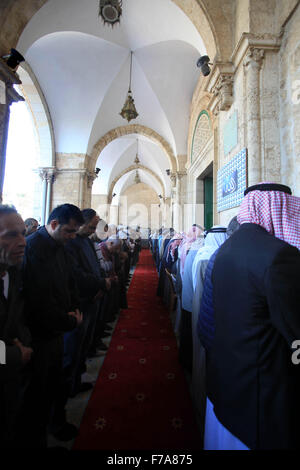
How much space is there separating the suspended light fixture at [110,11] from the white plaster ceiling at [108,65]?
1240mm

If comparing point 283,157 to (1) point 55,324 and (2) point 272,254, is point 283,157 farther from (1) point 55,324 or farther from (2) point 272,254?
(1) point 55,324

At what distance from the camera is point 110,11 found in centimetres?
461

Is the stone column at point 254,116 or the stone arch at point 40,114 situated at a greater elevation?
the stone arch at point 40,114

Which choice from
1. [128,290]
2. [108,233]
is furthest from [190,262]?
[128,290]

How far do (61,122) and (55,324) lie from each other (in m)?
9.39

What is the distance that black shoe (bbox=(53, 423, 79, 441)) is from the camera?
1.67 meters

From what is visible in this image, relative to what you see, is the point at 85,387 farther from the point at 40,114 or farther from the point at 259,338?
the point at 40,114

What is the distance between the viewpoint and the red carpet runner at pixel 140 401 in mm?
1675

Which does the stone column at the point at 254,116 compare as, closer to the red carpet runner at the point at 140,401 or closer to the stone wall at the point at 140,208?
the red carpet runner at the point at 140,401

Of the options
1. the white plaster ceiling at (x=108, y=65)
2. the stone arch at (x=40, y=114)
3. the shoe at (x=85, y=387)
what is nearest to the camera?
the shoe at (x=85, y=387)

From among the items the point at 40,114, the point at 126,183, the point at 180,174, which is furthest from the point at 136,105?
the point at 126,183

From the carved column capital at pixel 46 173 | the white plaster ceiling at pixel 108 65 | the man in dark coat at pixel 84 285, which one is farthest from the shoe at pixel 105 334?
the carved column capital at pixel 46 173

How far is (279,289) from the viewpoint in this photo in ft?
2.72

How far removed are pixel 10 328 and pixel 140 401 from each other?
152cm
